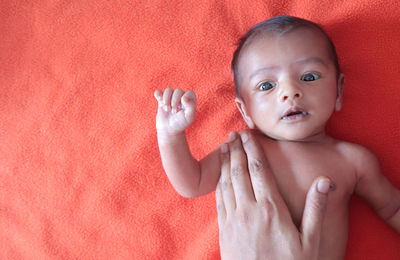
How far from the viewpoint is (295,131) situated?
1.10 m

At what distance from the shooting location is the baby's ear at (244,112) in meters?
1.25

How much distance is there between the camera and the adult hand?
102 centimetres

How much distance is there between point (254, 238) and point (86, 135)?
80 centimetres

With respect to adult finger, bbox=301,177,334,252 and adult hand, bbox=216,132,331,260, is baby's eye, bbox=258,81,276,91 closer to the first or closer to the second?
adult hand, bbox=216,132,331,260

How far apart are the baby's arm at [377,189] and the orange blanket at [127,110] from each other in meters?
0.06

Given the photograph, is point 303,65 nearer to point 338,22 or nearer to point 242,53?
point 242,53

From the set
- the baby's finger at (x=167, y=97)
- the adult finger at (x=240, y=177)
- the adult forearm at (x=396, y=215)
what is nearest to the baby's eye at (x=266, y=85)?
the adult finger at (x=240, y=177)

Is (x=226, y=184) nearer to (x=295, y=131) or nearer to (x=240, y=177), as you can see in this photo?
(x=240, y=177)

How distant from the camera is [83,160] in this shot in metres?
1.40

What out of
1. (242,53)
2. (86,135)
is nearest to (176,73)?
(242,53)

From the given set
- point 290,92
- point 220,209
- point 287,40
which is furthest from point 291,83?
point 220,209

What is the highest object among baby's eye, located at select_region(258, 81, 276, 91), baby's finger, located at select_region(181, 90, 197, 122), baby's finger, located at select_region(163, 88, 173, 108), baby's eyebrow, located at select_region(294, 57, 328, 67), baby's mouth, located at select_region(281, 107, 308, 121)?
baby's finger, located at select_region(163, 88, 173, 108)

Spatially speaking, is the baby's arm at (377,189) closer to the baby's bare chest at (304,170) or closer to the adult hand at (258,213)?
the baby's bare chest at (304,170)

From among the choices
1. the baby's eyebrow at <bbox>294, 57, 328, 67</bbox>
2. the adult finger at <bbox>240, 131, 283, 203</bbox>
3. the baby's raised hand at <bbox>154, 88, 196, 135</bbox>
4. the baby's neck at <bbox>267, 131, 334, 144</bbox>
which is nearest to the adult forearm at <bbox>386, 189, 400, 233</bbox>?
the baby's neck at <bbox>267, 131, 334, 144</bbox>
